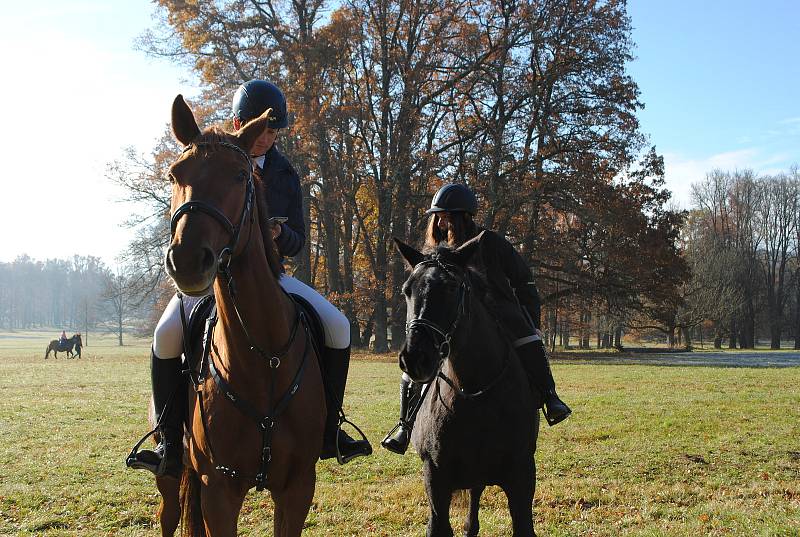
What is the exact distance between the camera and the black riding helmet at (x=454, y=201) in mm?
5629

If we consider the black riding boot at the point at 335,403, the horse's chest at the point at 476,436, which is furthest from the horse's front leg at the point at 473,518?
the black riding boot at the point at 335,403

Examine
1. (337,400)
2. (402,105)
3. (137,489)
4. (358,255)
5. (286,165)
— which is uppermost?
(402,105)

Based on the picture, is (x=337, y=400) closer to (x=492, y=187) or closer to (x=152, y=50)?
(x=492, y=187)

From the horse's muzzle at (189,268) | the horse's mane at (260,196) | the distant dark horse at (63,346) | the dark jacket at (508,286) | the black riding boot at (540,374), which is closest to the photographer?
the horse's muzzle at (189,268)

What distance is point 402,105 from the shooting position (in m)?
33.0

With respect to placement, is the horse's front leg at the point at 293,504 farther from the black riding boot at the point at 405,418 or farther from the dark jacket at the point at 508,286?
the dark jacket at the point at 508,286

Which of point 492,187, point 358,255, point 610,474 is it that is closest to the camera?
point 610,474

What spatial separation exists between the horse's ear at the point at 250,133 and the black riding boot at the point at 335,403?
1644mm

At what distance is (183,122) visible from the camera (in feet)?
10.5

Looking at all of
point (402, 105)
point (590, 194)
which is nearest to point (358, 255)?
point (402, 105)

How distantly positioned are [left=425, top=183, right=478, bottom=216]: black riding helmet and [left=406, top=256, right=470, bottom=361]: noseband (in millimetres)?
1200

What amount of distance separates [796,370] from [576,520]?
22.9 m

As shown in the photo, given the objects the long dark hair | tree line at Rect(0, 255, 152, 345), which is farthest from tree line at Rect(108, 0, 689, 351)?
tree line at Rect(0, 255, 152, 345)

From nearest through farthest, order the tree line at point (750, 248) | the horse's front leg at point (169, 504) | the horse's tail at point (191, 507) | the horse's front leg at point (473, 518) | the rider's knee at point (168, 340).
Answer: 1. the rider's knee at point (168, 340)
2. the horse's tail at point (191, 507)
3. the horse's front leg at point (169, 504)
4. the horse's front leg at point (473, 518)
5. the tree line at point (750, 248)
